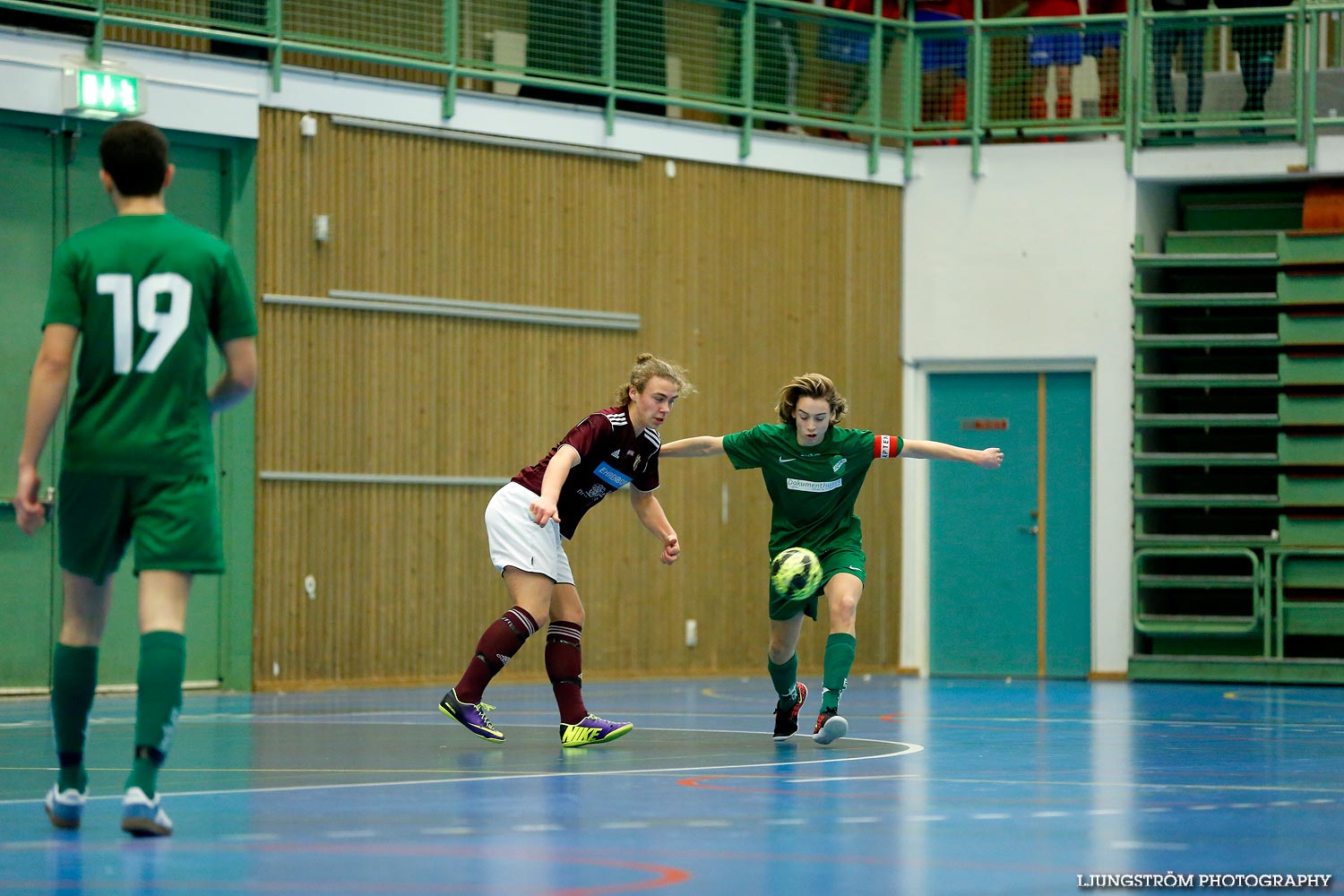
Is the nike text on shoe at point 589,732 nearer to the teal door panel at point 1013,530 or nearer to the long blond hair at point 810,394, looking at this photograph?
the long blond hair at point 810,394

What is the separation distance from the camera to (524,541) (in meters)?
8.84

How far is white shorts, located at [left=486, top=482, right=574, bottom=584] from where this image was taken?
882cm

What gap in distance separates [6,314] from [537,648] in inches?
197

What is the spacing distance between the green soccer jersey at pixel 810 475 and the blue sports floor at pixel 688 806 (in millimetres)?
1030

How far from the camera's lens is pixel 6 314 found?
1277 cm

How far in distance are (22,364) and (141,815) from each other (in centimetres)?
843

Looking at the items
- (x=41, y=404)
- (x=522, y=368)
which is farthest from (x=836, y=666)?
(x=522, y=368)

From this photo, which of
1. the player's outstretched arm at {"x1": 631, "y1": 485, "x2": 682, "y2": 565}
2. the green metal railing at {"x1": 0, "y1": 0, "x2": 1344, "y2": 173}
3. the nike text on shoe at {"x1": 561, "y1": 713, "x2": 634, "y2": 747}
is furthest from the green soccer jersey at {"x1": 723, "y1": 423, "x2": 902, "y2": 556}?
the green metal railing at {"x1": 0, "y1": 0, "x2": 1344, "y2": 173}

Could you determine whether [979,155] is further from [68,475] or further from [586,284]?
[68,475]

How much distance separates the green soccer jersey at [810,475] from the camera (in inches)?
357

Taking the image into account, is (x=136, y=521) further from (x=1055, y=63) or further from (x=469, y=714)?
(x=1055, y=63)

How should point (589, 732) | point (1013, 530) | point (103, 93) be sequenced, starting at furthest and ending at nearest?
point (1013, 530), point (103, 93), point (589, 732)

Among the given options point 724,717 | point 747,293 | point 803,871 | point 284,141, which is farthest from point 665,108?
point 803,871

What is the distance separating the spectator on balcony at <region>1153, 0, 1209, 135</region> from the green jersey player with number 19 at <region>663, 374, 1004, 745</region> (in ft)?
28.4
